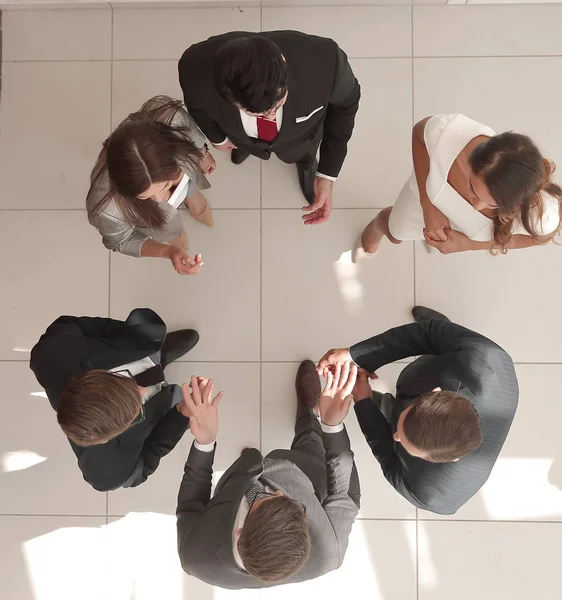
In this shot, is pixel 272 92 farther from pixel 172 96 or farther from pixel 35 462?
pixel 35 462

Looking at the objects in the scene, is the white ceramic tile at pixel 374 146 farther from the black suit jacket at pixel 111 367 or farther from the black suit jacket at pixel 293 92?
the black suit jacket at pixel 111 367

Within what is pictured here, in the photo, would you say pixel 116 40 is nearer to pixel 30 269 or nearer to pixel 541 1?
pixel 30 269

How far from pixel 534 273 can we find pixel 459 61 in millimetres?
1160

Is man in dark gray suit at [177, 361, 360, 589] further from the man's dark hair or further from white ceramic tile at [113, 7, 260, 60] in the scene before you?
white ceramic tile at [113, 7, 260, 60]

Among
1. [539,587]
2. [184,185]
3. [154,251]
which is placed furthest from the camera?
[539,587]

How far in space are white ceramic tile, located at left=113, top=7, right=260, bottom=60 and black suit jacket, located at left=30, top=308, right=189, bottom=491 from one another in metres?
1.47

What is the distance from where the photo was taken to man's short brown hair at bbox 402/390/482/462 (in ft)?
5.22

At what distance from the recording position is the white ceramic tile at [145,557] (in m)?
2.54

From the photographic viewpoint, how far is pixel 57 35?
263 cm

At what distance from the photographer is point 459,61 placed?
8.48 feet

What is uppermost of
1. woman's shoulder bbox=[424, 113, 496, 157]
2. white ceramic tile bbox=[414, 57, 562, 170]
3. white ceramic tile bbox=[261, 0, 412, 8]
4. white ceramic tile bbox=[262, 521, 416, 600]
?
white ceramic tile bbox=[261, 0, 412, 8]

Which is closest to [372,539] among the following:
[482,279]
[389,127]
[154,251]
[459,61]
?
[482,279]

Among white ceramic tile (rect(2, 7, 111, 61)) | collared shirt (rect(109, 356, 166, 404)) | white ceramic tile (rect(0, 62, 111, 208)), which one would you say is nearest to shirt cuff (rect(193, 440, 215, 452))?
collared shirt (rect(109, 356, 166, 404))

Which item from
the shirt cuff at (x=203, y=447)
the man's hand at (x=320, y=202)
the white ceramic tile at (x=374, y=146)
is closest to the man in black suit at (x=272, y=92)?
the man's hand at (x=320, y=202)
